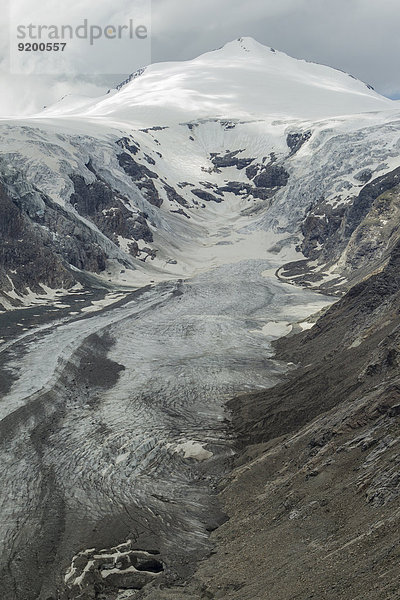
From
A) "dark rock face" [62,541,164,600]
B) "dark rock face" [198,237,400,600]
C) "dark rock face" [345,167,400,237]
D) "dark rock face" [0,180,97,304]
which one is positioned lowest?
"dark rock face" [62,541,164,600]

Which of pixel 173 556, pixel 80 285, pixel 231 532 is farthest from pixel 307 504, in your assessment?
pixel 80 285

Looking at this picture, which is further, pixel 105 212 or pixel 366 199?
pixel 105 212

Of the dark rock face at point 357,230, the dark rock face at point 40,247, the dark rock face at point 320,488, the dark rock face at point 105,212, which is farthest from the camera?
the dark rock face at point 105,212

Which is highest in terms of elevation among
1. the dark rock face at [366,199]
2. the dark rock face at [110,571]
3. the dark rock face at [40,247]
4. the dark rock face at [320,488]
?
the dark rock face at [366,199]

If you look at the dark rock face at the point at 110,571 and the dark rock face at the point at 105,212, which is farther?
the dark rock face at the point at 105,212

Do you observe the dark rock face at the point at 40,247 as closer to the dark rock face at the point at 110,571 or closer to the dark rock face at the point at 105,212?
the dark rock face at the point at 105,212

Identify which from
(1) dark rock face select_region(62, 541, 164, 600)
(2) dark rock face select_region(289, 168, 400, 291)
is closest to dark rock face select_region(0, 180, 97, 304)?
(2) dark rock face select_region(289, 168, 400, 291)

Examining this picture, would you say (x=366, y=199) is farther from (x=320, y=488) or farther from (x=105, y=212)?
(x=320, y=488)

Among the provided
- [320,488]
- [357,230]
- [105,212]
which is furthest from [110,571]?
[105,212]

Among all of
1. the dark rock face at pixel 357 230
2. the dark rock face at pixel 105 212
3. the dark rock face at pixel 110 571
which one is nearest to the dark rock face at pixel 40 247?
the dark rock face at pixel 105 212

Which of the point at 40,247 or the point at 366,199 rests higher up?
the point at 366,199

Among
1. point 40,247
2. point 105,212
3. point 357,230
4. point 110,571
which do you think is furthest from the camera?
point 105,212

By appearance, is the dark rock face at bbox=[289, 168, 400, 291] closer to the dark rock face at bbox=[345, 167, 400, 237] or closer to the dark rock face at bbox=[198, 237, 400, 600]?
the dark rock face at bbox=[345, 167, 400, 237]
